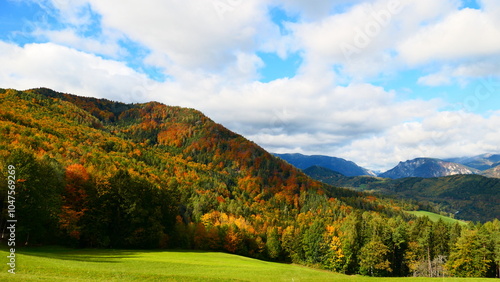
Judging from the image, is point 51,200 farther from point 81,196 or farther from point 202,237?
point 202,237

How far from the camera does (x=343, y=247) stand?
101 metres

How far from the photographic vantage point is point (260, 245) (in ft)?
377

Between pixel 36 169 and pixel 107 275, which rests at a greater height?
pixel 36 169

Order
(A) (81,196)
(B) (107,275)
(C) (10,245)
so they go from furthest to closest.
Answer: (A) (81,196)
(C) (10,245)
(B) (107,275)

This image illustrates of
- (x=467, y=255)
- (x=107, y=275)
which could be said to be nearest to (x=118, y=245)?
(x=107, y=275)

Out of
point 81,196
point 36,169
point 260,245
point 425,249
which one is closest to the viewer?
point 36,169

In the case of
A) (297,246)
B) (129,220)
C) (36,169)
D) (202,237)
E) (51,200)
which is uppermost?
(36,169)

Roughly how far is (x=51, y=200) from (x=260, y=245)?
8187 centimetres

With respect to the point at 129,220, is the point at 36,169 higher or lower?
higher

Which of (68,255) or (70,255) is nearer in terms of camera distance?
(68,255)

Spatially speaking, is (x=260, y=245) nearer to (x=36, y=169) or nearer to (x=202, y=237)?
(x=202, y=237)

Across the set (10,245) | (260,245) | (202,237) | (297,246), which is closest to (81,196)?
(10,245)

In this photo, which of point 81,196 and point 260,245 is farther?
point 260,245

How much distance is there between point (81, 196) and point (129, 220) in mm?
13349
